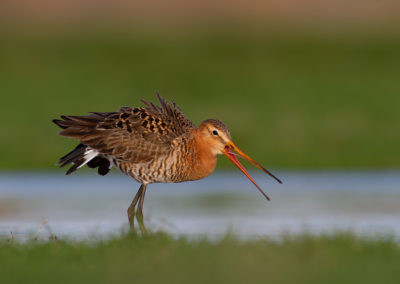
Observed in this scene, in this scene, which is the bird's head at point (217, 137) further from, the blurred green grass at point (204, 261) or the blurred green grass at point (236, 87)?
the blurred green grass at point (236, 87)

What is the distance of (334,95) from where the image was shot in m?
26.3

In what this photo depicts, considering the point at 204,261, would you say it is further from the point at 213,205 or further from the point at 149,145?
the point at 213,205

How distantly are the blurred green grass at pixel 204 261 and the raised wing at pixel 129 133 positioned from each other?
70.7 inches

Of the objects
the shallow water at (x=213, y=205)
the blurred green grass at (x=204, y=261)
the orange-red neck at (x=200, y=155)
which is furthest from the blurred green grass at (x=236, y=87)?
the blurred green grass at (x=204, y=261)

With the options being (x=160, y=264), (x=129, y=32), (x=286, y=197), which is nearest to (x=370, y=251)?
(x=160, y=264)

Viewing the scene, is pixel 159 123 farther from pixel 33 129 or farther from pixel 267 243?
pixel 33 129

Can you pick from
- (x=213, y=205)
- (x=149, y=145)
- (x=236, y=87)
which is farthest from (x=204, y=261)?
(x=236, y=87)

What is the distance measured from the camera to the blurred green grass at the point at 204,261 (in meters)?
7.79

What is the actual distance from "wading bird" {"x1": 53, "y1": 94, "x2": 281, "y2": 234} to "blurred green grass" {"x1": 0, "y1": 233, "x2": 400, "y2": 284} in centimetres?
174

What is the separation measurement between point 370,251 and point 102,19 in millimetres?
41235

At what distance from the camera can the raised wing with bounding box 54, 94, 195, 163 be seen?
36.3 feet

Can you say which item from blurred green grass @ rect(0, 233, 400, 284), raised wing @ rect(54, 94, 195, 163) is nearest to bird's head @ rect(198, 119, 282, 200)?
raised wing @ rect(54, 94, 195, 163)

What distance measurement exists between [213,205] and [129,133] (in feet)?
9.09

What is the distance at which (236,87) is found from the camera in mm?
28141
